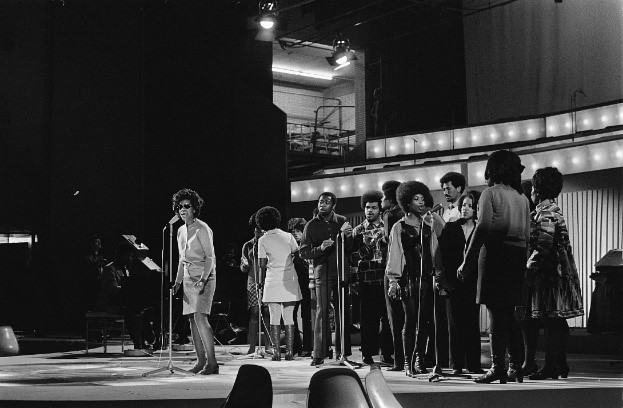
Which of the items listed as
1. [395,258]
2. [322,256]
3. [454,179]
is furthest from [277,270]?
[454,179]

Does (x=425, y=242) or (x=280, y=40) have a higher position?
(x=280, y=40)

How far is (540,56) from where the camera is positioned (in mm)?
15055

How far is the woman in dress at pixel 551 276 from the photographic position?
220 inches

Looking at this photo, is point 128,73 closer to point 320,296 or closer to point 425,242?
point 320,296

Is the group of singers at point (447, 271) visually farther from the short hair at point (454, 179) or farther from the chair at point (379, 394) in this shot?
the chair at point (379, 394)

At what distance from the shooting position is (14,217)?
12430mm

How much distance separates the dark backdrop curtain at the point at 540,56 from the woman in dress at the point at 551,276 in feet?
27.0

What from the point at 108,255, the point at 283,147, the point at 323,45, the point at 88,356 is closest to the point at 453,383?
the point at 88,356

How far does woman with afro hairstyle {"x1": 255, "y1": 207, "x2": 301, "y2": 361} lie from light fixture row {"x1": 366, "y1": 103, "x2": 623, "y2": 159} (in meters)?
5.64

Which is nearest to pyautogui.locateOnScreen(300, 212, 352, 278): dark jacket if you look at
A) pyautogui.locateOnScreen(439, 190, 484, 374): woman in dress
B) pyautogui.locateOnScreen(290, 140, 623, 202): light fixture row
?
pyautogui.locateOnScreen(439, 190, 484, 374): woman in dress

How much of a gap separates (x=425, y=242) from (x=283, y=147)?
300 inches

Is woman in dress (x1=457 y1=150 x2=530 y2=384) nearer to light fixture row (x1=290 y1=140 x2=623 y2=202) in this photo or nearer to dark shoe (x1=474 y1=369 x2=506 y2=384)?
dark shoe (x1=474 y1=369 x2=506 y2=384)

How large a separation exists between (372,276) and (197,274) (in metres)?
1.44

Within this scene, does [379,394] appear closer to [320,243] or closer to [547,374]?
[547,374]
